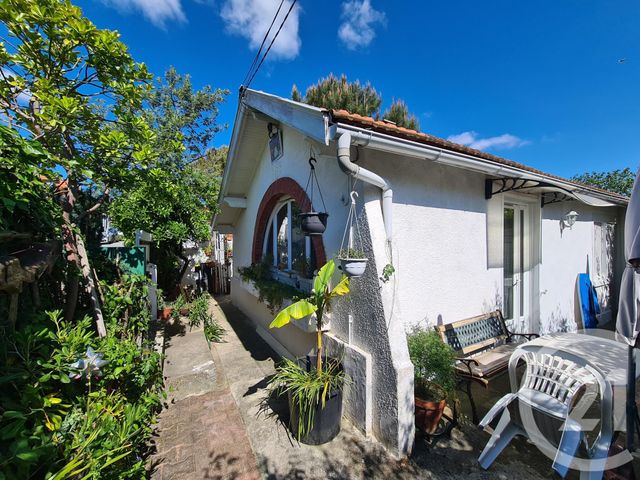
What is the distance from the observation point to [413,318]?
4.74 metres

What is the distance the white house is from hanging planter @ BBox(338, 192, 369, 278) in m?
0.15

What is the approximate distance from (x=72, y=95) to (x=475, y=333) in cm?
776

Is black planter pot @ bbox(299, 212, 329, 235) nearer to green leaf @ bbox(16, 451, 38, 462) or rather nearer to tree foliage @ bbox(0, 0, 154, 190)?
tree foliage @ bbox(0, 0, 154, 190)

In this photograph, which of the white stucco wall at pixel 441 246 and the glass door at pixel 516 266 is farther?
the glass door at pixel 516 266

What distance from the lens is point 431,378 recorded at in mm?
4137

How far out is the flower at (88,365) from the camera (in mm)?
2758

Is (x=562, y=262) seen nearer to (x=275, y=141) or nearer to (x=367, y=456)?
(x=367, y=456)

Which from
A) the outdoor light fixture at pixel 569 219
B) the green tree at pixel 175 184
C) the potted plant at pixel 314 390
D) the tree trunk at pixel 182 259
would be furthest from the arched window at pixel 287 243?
the outdoor light fixture at pixel 569 219

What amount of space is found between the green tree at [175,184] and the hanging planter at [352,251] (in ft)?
10.1

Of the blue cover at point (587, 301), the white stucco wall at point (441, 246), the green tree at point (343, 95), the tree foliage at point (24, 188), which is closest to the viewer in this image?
the tree foliage at point (24, 188)

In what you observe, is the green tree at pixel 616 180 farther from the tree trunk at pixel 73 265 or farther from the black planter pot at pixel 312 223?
the tree trunk at pixel 73 265

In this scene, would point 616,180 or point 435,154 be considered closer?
point 435,154

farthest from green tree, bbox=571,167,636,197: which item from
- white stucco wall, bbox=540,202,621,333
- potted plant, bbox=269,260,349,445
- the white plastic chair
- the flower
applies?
the flower

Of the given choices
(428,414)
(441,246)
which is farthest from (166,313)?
(441,246)
